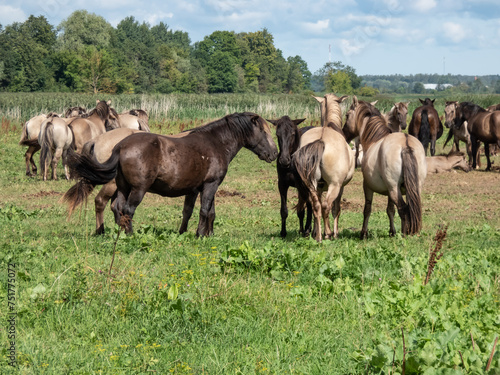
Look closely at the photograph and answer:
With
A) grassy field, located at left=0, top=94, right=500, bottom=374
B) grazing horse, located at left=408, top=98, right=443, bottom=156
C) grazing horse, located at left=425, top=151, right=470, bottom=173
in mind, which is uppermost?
grazing horse, located at left=408, top=98, right=443, bottom=156

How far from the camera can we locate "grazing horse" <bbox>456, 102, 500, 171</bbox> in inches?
828

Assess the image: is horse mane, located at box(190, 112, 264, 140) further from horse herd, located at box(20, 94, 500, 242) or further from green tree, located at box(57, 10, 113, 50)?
green tree, located at box(57, 10, 113, 50)

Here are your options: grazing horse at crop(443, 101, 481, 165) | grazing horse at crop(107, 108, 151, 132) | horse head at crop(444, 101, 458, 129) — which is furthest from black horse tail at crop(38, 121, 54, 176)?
horse head at crop(444, 101, 458, 129)

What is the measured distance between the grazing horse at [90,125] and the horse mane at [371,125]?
9.11 meters

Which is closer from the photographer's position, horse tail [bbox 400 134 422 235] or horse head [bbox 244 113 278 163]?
horse tail [bbox 400 134 422 235]

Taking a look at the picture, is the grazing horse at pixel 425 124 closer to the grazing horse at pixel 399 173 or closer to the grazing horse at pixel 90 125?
the grazing horse at pixel 90 125

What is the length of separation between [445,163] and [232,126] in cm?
1304

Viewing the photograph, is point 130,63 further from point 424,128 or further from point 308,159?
point 308,159

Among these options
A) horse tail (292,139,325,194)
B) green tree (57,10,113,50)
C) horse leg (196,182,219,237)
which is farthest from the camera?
green tree (57,10,113,50)

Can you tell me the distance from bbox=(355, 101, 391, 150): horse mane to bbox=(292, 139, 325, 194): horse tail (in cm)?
154

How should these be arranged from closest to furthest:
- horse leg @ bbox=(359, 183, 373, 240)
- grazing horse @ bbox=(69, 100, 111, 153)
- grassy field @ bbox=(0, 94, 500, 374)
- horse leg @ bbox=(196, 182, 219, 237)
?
grassy field @ bbox=(0, 94, 500, 374) < horse leg @ bbox=(196, 182, 219, 237) < horse leg @ bbox=(359, 183, 373, 240) < grazing horse @ bbox=(69, 100, 111, 153)

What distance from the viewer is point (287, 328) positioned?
464cm

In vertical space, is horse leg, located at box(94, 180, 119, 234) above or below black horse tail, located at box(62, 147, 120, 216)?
below

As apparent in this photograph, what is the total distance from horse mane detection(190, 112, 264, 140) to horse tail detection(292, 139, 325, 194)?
106cm
